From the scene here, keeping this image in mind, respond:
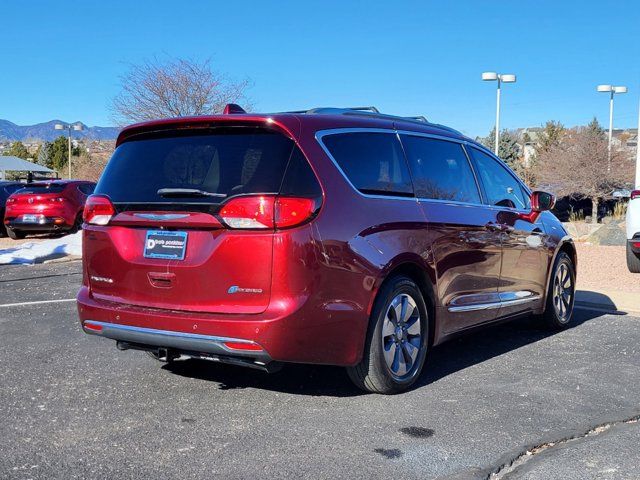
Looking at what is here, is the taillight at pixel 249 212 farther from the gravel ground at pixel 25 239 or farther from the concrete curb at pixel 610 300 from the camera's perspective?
the gravel ground at pixel 25 239

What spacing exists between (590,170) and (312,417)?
1083 inches

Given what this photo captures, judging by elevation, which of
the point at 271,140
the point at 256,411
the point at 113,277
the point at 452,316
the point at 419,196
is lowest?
the point at 256,411

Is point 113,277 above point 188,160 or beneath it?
beneath

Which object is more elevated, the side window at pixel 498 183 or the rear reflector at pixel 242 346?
the side window at pixel 498 183

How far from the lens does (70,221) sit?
57.5 feet

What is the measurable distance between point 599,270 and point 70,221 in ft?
39.9

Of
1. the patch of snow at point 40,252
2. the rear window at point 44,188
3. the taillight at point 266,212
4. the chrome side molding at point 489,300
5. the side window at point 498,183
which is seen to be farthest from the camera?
the rear window at point 44,188

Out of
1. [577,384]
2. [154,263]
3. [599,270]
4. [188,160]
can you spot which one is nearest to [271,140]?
[188,160]

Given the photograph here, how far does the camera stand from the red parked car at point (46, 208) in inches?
688

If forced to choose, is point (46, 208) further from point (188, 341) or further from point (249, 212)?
point (249, 212)

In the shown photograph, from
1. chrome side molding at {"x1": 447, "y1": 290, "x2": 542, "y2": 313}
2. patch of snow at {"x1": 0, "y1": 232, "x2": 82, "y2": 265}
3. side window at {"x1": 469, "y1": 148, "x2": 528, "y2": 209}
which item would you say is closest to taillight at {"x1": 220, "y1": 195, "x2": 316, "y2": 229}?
chrome side molding at {"x1": 447, "y1": 290, "x2": 542, "y2": 313}

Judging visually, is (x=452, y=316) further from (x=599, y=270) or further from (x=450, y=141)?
(x=599, y=270)

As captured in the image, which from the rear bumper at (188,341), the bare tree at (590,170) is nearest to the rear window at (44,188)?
the rear bumper at (188,341)

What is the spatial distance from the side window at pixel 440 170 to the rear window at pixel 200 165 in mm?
1266
